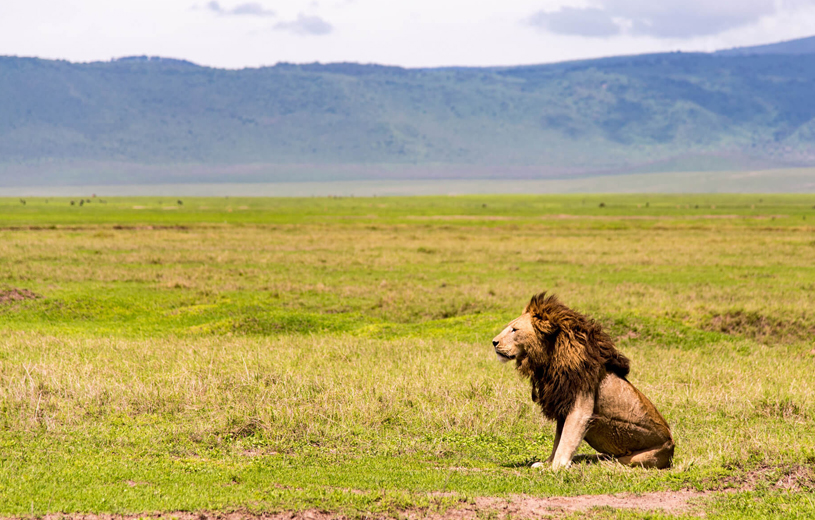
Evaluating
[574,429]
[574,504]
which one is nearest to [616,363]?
[574,429]

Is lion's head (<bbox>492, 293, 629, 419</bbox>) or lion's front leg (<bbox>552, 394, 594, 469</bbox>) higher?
lion's head (<bbox>492, 293, 629, 419</bbox>)

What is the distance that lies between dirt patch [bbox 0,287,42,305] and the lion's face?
19967 mm

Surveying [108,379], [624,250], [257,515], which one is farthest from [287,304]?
[624,250]

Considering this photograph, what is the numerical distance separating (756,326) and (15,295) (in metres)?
21.9

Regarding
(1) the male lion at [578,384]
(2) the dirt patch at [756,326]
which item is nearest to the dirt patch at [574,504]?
(1) the male lion at [578,384]

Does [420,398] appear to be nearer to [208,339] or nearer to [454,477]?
[454,477]

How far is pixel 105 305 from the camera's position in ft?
81.8

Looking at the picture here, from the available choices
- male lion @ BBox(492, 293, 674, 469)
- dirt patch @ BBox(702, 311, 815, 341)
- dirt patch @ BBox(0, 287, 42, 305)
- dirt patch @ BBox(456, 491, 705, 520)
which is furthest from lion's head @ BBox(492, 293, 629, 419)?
dirt patch @ BBox(0, 287, 42, 305)

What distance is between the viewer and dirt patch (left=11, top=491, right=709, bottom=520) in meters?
7.91

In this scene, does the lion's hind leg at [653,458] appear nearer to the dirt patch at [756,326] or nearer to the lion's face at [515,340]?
the lion's face at [515,340]

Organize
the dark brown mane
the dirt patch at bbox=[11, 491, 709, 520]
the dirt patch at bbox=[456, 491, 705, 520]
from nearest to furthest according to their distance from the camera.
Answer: the dirt patch at bbox=[11, 491, 709, 520]
the dirt patch at bbox=[456, 491, 705, 520]
the dark brown mane

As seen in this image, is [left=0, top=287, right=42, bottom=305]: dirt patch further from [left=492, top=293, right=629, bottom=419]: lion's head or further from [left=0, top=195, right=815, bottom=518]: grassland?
[left=492, top=293, right=629, bottom=419]: lion's head

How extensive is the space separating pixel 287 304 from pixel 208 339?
6.64 meters

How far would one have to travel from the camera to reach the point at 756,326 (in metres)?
22.3
